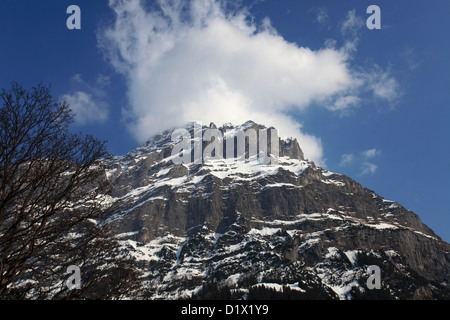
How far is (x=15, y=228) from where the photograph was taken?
41.8ft
